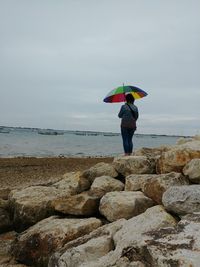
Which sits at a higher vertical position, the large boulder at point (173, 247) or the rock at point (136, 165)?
the rock at point (136, 165)

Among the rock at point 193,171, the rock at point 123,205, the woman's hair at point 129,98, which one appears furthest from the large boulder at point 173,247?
the woman's hair at point 129,98

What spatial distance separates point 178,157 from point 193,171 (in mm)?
680

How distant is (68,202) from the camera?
7102 mm

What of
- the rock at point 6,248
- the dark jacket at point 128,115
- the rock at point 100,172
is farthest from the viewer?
the dark jacket at point 128,115

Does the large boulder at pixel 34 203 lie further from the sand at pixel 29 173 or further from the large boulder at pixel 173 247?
the sand at pixel 29 173

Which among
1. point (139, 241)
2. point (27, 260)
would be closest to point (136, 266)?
point (139, 241)

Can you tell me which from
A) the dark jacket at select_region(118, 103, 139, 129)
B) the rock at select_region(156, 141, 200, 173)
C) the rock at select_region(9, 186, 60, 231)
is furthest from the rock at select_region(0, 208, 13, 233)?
the dark jacket at select_region(118, 103, 139, 129)

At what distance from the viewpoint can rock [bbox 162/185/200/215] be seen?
5531 millimetres

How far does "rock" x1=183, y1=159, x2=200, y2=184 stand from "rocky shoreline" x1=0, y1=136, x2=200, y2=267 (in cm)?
2

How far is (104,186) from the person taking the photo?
7.72 meters

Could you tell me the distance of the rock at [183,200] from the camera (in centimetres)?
553

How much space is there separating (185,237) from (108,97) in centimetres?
727

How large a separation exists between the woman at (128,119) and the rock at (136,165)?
2293 millimetres

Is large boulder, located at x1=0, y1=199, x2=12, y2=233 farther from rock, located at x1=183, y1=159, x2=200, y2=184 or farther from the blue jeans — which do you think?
the blue jeans
